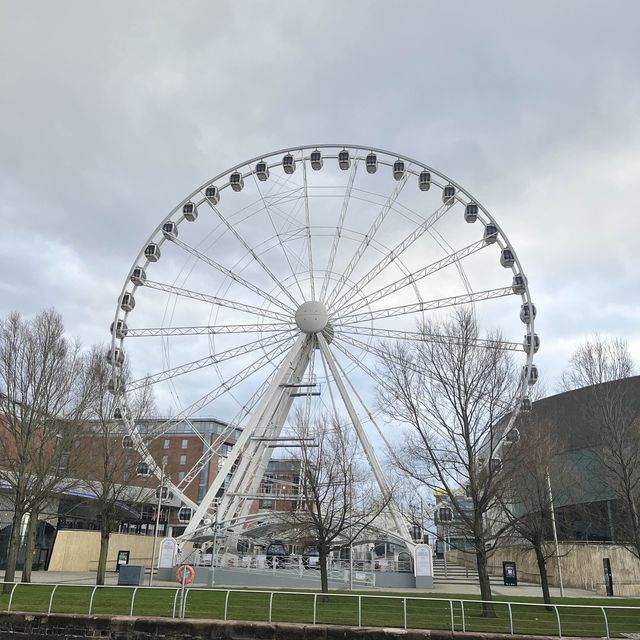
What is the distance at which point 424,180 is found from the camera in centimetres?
3394

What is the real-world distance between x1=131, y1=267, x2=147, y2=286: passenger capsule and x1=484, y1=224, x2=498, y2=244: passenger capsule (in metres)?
18.9

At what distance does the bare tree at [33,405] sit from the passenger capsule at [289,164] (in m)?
15.0

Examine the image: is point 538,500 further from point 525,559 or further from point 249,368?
point 525,559

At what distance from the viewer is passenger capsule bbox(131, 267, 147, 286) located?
34969 millimetres

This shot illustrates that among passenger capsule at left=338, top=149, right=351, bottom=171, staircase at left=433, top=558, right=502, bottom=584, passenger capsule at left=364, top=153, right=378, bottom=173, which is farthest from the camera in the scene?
staircase at left=433, top=558, right=502, bottom=584

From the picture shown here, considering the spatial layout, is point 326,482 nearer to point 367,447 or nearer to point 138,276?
point 367,447

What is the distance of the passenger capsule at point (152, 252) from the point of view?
115 feet

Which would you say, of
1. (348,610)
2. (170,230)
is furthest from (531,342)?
(170,230)

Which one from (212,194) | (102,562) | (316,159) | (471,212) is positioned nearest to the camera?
(102,562)

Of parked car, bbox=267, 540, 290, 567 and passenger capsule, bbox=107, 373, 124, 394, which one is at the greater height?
passenger capsule, bbox=107, 373, 124, 394

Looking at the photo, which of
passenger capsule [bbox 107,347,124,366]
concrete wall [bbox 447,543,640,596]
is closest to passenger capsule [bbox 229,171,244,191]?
passenger capsule [bbox 107,347,124,366]

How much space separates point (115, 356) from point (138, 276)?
15.5ft

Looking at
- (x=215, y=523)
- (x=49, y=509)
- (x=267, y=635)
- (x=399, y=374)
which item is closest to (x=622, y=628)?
(x=267, y=635)

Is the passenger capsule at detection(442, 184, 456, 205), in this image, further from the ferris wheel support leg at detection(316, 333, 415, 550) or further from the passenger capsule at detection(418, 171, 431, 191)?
the ferris wheel support leg at detection(316, 333, 415, 550)
